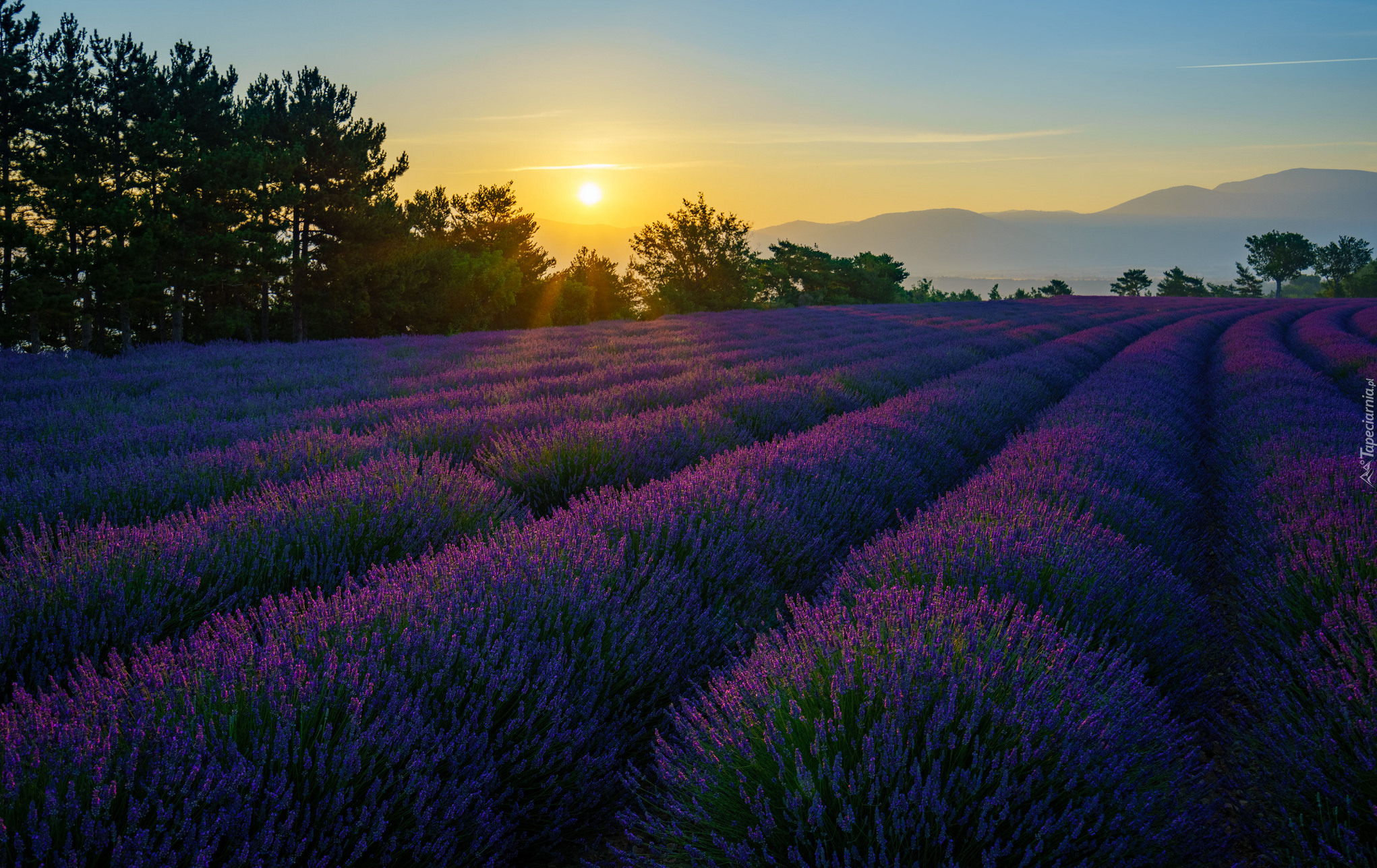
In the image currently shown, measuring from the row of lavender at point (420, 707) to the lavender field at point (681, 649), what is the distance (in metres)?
0.01

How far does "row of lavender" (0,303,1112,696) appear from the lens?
1941mm

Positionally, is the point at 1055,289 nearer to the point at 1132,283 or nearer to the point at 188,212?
the point at 1132,283

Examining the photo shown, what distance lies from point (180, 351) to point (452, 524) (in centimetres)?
953

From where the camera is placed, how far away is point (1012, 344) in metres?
11.3

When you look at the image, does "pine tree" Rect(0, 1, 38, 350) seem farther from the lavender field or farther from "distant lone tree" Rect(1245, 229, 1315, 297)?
"distant lone tree" Rect(1245, 229, 1315, 297)

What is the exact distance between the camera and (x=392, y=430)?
4.50 metres

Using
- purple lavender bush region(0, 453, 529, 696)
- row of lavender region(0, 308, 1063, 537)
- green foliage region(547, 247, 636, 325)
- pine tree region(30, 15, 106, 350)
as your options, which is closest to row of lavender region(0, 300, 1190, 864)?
purple lavender bush region(0, 453, 529, 696)

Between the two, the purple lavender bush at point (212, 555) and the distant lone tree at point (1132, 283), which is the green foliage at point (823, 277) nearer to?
the distant lone tree at point (1132, 283)

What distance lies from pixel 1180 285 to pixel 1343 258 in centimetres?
1662

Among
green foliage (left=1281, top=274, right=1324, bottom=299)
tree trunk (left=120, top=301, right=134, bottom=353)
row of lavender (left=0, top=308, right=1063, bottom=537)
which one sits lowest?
row of lavender (left=0, top=308, right=1063, bottom=537)

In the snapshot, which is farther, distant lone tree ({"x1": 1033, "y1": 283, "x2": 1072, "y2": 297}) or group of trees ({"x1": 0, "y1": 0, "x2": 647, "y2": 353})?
distant lone tree ({"x1": 1033, "y1": 283, "x2": 1072, "y2": 297})

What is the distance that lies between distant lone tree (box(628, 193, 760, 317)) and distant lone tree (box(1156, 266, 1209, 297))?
112ft

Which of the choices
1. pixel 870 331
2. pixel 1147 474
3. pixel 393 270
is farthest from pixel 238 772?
pixel 393 270

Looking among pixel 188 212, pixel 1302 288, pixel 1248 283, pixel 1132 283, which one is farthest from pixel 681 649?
pixel 1302 288
